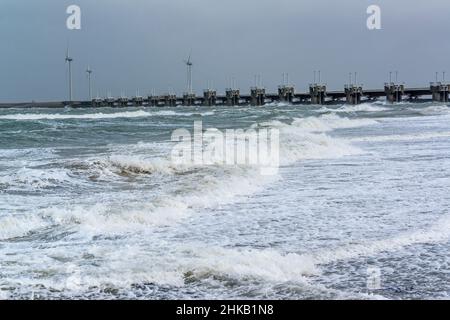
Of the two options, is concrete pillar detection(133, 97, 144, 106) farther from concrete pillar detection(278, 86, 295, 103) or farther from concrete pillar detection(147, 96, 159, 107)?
concrete pillar detection(278, 86, 295, 103)

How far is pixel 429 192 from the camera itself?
8.60 meters

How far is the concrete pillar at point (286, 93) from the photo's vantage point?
87.1 meters

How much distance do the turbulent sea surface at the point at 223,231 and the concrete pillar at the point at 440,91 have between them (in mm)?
64108

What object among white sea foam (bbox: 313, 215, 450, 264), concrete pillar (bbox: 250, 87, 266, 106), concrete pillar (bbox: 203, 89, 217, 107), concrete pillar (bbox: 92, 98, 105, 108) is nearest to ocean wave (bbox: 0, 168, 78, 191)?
white sea foam (bbox: 313, 215, 450, 264)

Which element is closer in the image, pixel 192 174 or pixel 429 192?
pixel 429 192

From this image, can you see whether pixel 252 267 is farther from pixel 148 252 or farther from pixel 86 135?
pixel 86 135

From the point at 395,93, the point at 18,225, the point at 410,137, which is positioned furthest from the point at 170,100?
the point at 18,225

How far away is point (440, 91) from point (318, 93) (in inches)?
614

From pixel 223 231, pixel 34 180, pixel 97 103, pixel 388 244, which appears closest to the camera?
pixel 388 244

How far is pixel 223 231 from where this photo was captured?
6.34 metres

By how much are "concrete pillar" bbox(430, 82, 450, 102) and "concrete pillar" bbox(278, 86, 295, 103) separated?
20.1 meters

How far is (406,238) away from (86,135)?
1986 centimetres

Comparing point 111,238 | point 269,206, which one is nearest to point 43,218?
point 111,238

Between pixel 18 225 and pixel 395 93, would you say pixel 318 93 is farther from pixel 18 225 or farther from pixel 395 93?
pixel 18 225
